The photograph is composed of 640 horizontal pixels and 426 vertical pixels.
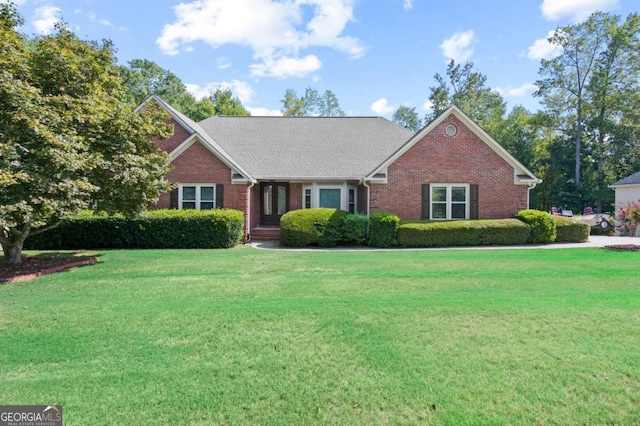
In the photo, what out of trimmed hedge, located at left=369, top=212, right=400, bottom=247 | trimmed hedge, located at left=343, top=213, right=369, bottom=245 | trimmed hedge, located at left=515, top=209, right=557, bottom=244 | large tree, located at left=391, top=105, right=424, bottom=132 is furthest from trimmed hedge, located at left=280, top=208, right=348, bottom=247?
large tree, located at left=391, top=105, right=424, bottom=132

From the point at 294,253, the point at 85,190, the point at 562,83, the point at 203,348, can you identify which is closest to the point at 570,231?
the point at 294,253

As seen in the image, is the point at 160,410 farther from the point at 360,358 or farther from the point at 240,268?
the point at 240,268

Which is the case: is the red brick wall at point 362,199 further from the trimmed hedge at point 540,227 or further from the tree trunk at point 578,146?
the tree trunk at point 578,146

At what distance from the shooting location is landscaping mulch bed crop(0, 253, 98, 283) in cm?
885

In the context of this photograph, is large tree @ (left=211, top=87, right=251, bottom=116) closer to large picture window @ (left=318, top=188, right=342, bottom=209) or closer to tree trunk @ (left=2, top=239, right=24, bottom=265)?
large picture window @ (left=318, top=188, right=342, bottom=209)

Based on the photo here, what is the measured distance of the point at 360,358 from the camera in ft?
13.4

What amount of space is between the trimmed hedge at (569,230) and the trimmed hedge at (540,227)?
1.64 ft

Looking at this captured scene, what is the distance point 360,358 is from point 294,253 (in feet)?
29.6

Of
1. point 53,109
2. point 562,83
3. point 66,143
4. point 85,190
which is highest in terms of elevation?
point 562,83

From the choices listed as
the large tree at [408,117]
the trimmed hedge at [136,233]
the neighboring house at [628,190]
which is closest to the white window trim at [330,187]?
the trimmed hedge at [136,233]

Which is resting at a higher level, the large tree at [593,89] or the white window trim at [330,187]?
the large tree at [593,89]

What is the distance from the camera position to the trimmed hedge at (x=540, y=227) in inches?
610

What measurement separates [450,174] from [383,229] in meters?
4.45

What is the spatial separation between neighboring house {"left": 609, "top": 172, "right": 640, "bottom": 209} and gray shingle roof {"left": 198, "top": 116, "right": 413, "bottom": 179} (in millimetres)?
14659
